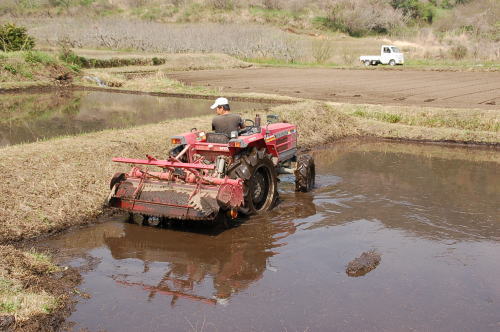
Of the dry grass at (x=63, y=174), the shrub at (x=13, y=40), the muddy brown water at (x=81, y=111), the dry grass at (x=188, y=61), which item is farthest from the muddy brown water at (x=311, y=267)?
the dry grass at (x=188, y=61)

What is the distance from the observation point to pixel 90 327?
5133 mm

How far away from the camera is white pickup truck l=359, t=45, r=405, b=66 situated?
133ft

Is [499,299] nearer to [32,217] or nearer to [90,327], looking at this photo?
[90,327]

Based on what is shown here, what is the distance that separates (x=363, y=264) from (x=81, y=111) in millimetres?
13167

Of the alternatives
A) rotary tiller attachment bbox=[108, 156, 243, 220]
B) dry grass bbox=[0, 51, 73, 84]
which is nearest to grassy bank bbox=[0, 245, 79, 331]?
rotary tiller attachment bbox=[108, 156, 243, 220]

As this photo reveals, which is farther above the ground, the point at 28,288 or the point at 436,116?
the point at 28,288

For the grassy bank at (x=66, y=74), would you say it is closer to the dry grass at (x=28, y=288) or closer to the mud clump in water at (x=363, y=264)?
the mud clump in water at (x=363, y=264)

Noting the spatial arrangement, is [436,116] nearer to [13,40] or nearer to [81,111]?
[81,111]

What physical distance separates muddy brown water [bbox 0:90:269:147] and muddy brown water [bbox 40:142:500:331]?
6.38 meters

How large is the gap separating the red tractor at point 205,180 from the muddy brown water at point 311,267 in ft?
1.23

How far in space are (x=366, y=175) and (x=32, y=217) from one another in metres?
6.20

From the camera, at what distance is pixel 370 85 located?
2616cm

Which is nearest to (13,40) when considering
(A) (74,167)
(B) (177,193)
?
(A) (74,167)

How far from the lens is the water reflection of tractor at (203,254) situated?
604 cm
